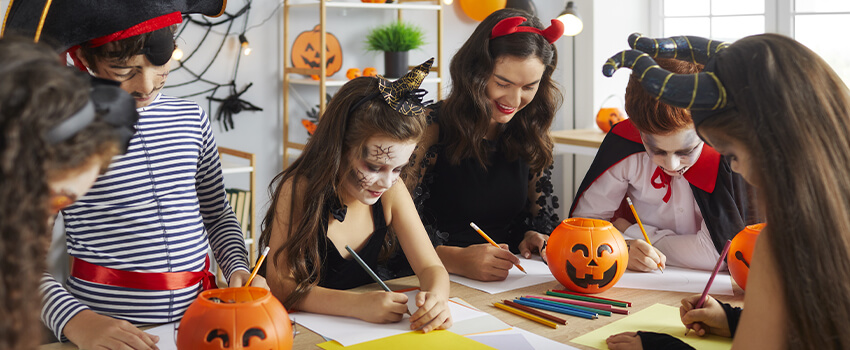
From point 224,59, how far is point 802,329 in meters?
3.15

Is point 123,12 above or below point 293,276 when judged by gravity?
above

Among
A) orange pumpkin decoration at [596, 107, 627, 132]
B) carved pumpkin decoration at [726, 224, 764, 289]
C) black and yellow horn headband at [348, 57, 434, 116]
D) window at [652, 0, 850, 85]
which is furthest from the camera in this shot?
orange pumpkin decoration at [596, 107, 627, 132]

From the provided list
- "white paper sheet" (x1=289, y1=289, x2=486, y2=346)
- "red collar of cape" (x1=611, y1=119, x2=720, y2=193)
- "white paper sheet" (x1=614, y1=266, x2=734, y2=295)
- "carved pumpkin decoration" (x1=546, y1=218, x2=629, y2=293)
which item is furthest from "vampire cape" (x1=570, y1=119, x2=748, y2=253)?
"white paper sheet" (x1=289, y1=289, x2=486, y2=346)

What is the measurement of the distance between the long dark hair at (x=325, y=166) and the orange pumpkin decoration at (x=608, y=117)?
241cm

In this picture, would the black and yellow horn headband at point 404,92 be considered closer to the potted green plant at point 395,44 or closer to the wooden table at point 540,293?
the wooden table at point 540,293

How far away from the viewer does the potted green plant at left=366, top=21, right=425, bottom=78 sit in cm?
368

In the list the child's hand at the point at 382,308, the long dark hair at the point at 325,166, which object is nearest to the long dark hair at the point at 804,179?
the child's hand at the point at 382,308

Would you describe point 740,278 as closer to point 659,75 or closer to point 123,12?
point 659,75

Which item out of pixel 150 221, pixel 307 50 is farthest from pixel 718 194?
pixel 307 50

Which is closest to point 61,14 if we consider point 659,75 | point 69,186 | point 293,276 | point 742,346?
point 69,186

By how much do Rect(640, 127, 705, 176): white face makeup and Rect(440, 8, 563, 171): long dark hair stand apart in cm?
44

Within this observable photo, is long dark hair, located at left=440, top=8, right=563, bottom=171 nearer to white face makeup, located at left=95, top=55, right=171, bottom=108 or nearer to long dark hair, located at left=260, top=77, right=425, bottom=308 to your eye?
long dark hair, located at left=260, top=77, right=425, bottom=308

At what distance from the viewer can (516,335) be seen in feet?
4.33

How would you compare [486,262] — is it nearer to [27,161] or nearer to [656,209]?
[656,209]
